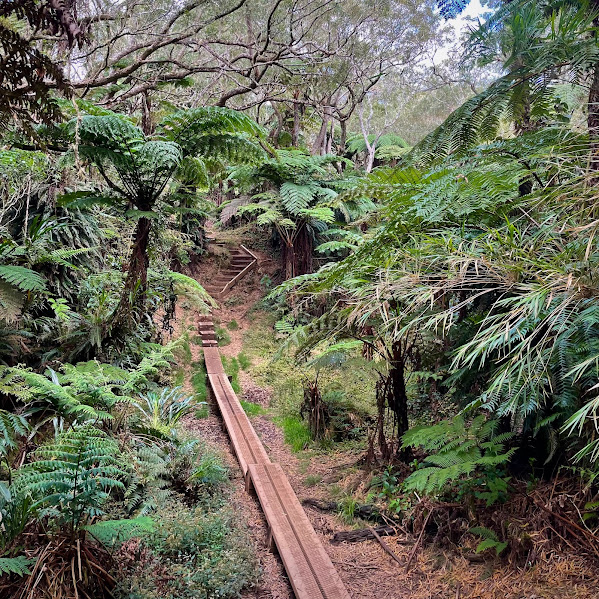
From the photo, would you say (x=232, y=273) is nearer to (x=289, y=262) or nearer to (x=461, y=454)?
(x=289, y=262)

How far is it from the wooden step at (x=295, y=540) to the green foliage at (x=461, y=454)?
2.21 ft

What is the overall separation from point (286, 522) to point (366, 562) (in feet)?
1.91

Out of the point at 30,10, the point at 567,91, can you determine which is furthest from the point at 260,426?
the point at 30,10

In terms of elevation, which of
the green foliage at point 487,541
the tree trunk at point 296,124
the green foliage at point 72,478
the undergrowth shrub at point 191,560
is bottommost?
the green foliage at point 487,541

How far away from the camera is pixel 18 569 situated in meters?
1.90

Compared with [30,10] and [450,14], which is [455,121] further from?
[450,14]

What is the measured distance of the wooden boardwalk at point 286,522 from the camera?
2.54 metres

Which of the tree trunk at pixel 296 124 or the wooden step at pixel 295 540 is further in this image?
the tree trunk at pixel 296 124

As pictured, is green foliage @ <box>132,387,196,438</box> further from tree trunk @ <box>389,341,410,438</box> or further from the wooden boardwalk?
tree trunk @ <box>389,341,410,438</box>

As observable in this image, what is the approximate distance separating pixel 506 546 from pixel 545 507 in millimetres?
309

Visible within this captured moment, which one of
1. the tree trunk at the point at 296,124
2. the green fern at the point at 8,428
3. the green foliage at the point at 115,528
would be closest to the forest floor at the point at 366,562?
the green foliage at the point at 115,528

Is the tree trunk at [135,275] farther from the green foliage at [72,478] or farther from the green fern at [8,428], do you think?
the green foliage at [72,478]

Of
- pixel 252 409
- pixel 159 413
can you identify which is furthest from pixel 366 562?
pixel 252 409

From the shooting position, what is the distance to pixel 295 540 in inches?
117
